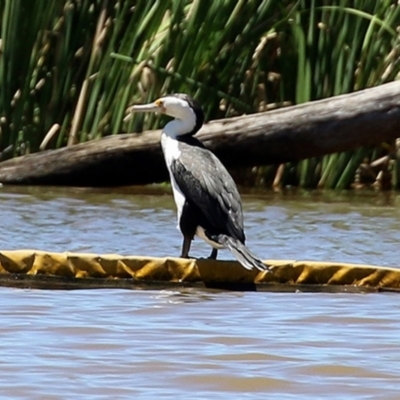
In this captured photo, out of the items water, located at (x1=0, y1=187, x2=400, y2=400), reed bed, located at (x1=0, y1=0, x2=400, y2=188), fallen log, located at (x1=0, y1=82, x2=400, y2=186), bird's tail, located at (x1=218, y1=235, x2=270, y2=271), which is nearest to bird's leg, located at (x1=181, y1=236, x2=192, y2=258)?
bird's tail, located at (x1=218, y1=235, x2=270, y2=271)

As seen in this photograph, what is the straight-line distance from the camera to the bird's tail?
5.23 m

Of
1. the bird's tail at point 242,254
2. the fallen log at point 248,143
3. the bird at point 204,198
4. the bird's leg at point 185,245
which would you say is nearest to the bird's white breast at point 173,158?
the bird at point 204,198

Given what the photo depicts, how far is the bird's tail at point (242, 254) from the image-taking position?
5.23 meters

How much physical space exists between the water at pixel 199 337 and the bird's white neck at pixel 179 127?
1.77 ft

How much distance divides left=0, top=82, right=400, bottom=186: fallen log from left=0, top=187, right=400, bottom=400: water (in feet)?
4.66

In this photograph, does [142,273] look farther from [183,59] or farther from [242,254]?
[183,59]

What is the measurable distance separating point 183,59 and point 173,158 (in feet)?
7.64

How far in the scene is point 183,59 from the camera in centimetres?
845

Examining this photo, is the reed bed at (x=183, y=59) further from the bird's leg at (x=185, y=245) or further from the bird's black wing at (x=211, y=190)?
the bird's leg at (x=185, y=245)

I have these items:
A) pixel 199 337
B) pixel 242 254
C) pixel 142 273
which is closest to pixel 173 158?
pixel 242 254

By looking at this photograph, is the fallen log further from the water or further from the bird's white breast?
the bird's white breast

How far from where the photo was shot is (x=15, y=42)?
8.59m

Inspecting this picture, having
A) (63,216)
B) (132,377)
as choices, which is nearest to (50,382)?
(132,377)

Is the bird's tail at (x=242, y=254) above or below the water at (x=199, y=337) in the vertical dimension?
above
